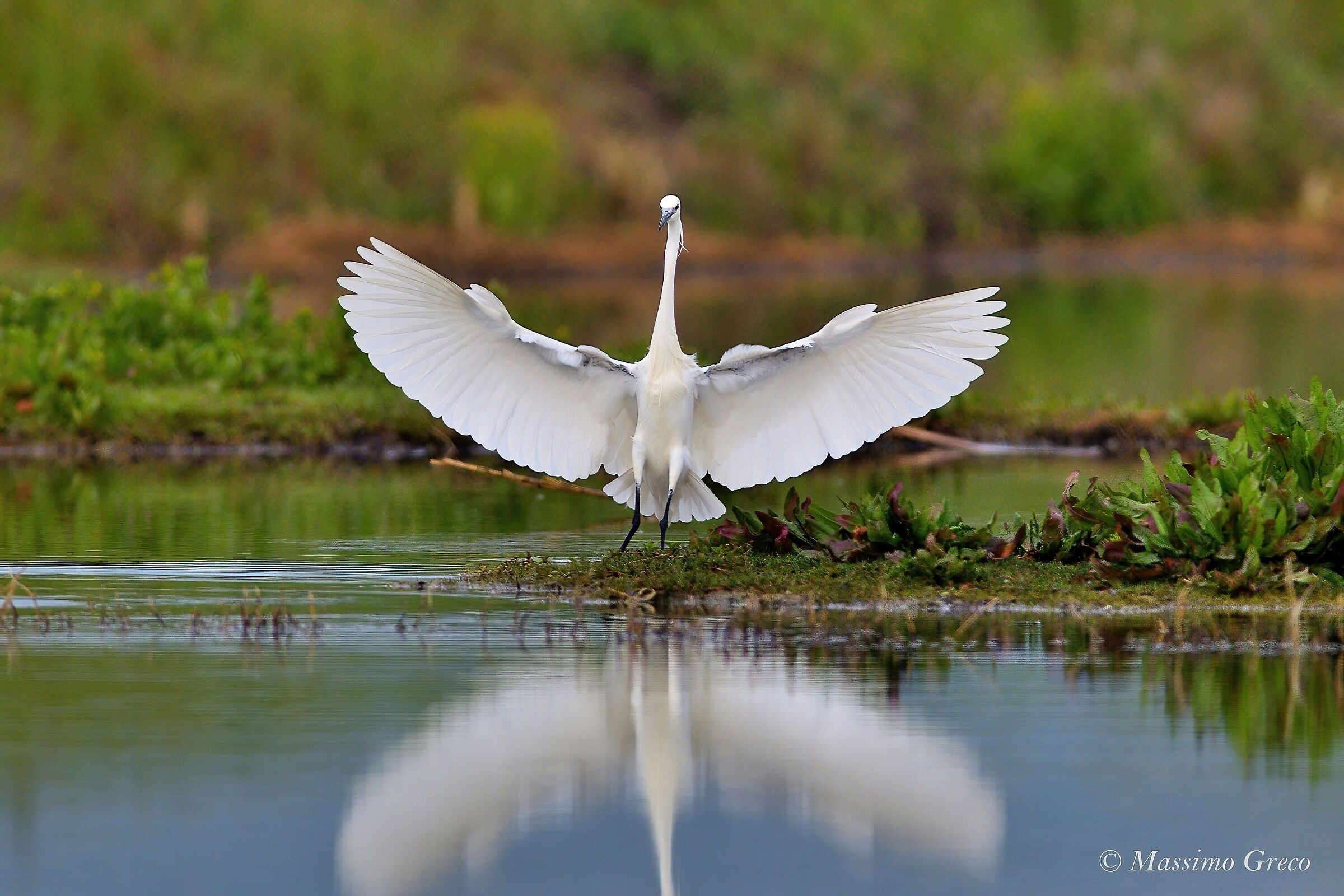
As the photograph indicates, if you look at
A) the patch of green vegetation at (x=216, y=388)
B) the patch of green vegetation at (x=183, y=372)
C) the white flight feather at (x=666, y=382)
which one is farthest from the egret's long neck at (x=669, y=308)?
the patch of green vegetation at (x=183, y=372)

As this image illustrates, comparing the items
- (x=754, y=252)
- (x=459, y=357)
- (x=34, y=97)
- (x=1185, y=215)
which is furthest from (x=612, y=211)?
(x=459, y=357)

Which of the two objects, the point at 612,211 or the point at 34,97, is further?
the point at 612,211

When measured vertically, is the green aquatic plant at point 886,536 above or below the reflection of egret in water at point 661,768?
above

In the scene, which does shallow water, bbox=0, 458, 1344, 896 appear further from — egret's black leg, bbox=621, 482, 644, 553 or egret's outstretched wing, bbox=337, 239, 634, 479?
egret's outstretched wing, bbox=337, 239, 634, 479

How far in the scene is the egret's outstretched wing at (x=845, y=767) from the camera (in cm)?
674

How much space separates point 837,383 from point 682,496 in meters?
0.99

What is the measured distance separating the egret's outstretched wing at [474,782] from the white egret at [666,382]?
247 cm

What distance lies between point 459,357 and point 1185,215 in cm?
6018

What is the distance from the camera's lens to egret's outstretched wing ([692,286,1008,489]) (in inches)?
410

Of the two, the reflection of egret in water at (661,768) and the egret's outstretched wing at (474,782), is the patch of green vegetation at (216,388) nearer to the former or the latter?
the reflection of egret in water at (661,768)

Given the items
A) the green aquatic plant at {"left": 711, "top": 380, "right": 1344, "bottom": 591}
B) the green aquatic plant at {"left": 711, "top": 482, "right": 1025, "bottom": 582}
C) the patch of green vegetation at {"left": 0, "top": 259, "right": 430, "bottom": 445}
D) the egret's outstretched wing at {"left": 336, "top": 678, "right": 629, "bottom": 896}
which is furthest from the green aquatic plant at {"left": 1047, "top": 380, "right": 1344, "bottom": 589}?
the patch of green vegetation at {"left": 0, "top": 259, "right": 430, "bottom": 445}

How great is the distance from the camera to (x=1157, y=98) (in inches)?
2810

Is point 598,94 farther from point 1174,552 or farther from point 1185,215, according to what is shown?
point 1174,552

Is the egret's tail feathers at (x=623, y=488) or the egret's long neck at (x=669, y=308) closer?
the egret's long neck at (x=669, y=308)
